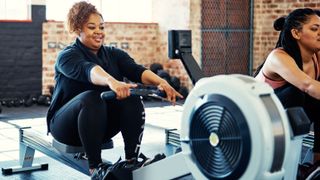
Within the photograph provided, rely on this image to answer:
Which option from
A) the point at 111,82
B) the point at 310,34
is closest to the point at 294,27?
the point at 310,34

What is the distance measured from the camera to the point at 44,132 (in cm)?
423

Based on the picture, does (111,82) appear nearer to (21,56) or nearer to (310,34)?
(310,34)

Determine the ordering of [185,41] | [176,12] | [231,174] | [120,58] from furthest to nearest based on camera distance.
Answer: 1. [176,12]
2. [120,58]
3. [185,41]
4. [231,174]

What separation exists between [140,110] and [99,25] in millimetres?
483

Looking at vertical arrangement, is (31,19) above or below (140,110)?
above

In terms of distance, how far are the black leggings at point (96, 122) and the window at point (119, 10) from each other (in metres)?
4.35

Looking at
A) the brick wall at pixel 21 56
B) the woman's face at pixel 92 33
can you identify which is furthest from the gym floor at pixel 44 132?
the woman's face at pixel 92 33

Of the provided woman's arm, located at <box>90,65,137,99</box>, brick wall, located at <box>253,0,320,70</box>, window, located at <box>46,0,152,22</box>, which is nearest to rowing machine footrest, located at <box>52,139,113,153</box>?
woman's arm, located at <box>90,65,137,99</box>

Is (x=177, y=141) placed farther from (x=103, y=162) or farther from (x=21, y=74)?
(x=21, y=74)

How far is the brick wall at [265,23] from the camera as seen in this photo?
6594 mm

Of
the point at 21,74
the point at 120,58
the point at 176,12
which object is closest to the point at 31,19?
the point at 21,74

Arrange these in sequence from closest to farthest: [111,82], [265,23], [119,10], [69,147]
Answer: [111,82] → [69,147] → [265,23] → [119,10]

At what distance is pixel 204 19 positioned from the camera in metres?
6.64

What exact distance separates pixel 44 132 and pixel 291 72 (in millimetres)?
2535
